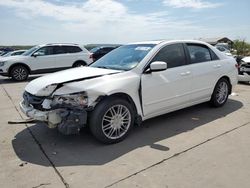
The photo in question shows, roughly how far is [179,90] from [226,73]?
1.76 metres

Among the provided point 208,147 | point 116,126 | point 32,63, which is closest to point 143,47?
point 116,126

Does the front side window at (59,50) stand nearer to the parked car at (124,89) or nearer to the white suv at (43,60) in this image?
the white suv at (43,60)

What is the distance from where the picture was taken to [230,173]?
3.44 m

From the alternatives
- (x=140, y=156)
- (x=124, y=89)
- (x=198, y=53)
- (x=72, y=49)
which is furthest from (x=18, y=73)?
(x=140, y=156)

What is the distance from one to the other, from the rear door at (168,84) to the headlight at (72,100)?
3.50 ft

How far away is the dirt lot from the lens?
10.9 ft

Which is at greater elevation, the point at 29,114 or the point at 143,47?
the point at 143,47

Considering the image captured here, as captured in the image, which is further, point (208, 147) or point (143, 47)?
point (143, 47)

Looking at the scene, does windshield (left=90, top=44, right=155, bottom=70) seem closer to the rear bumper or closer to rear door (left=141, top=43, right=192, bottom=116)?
rear door (left=141, top=43, right=192, bottom=116)

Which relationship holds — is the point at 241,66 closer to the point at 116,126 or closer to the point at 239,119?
the point at 239,119

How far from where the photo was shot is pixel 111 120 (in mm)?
4355

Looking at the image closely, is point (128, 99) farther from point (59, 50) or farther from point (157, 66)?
point (59, 50)

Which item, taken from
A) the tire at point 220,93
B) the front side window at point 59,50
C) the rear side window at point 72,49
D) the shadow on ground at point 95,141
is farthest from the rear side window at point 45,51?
the tire at point 220,93

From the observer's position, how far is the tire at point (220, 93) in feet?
20.6
